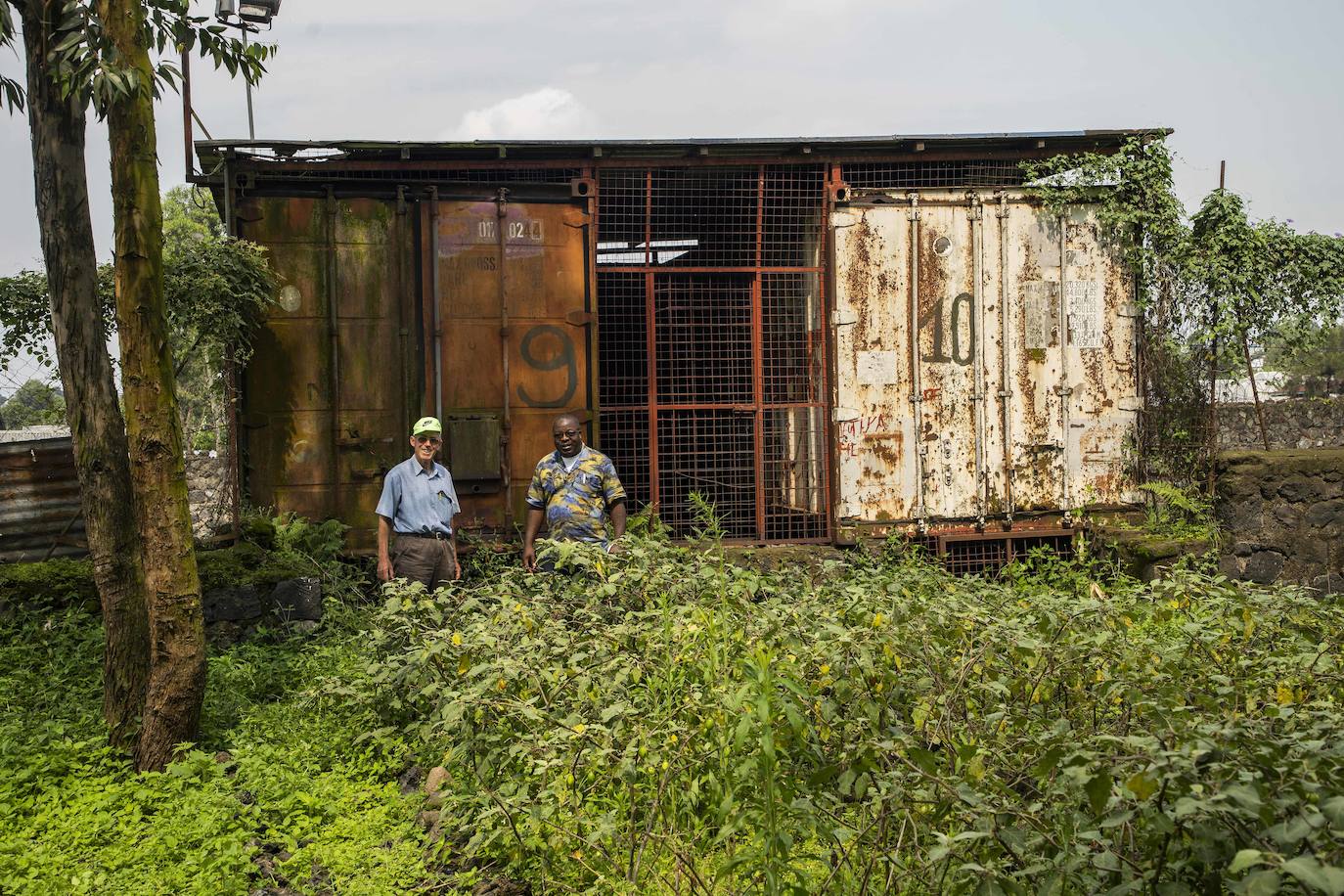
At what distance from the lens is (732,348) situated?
34.8 feet

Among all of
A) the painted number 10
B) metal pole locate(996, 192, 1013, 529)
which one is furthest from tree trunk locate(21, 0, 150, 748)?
metal pole locate(996, 192, 1013, 529)

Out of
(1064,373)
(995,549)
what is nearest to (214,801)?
(995,549)

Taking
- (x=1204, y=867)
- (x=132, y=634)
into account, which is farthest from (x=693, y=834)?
(x=132, y=634)

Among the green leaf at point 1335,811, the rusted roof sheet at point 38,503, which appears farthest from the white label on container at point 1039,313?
the rusted roof sheet at point 38,503

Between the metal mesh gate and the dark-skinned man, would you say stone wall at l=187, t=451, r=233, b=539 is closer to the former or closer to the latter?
the metal mesh gate

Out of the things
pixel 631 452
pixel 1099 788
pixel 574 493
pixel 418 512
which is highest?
pixel 631 452

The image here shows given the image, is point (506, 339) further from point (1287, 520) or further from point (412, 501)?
point (1287, 520)

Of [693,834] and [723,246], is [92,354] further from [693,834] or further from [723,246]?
[723,246]

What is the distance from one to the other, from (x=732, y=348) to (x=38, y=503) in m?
6.38

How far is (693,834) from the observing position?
4172 millimetres

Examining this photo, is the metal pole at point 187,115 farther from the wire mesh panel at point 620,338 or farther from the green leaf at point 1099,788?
the green leaf at point 1099,788

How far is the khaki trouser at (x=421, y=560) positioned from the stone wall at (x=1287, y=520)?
6784 millimetres

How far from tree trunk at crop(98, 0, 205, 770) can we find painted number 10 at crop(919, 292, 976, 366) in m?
6.71

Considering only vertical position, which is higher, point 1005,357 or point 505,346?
point 505,346
